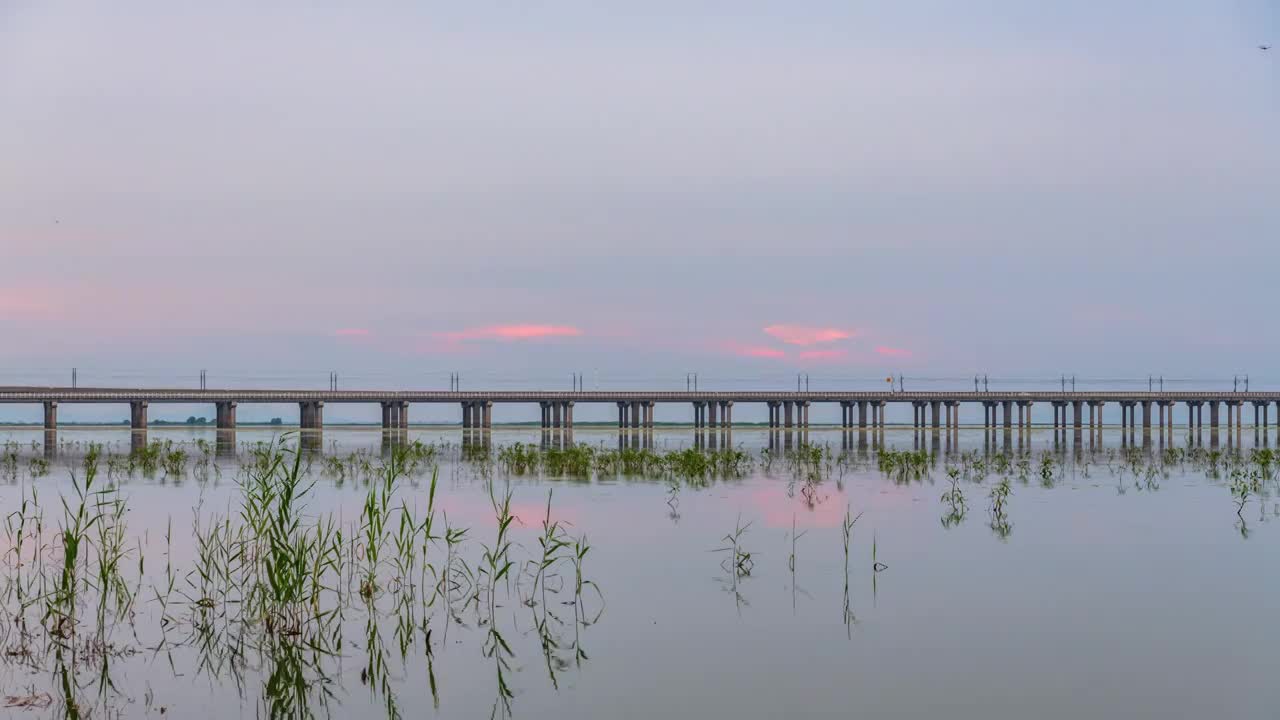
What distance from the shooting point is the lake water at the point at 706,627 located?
29.6ft

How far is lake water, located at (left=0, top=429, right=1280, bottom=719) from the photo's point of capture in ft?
29.6

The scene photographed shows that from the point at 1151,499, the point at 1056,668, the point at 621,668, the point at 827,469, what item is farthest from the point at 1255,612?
the point at 827,469

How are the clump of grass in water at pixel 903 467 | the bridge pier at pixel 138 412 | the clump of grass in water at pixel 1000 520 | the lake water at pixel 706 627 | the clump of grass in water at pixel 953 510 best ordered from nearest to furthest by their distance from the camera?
the lake water at pixel 706 627, the clump of grass in water at pixel 1000 520, the clump of grass in water at pixel 953 510, the clump of grass in water at pixel 903 467, the bridge pier at pixel 138 412

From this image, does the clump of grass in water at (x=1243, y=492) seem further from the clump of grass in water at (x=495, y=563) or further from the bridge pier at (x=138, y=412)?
the bridge pier at (x=138, y=412)

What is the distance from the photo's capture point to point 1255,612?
12.5 meters

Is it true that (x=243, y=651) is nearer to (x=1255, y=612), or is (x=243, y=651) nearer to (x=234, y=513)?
(x=1255, y=612)

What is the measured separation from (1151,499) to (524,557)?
57.8 feet

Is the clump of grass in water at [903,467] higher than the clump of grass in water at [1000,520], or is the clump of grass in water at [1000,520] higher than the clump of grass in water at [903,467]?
the clump of grass in water at [1000,520]

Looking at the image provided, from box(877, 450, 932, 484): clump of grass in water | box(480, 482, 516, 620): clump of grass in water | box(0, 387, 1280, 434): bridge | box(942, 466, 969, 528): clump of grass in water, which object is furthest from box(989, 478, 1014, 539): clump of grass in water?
box(0, 387, 1280, 434): bridge

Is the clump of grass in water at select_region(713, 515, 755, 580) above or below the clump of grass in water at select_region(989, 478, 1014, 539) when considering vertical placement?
above

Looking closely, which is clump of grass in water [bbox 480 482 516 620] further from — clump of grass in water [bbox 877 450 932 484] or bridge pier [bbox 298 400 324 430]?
bridge pier [bbox 298 400 324 430]

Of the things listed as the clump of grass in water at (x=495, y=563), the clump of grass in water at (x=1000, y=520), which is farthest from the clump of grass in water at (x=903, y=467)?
the clump of grass in water at (x=495, y=563)

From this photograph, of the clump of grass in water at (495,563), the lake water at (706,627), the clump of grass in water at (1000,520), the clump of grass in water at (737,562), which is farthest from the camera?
the clump of grass in water at (1000,520)

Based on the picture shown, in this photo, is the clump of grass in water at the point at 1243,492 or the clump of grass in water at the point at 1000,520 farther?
the clump of grass in water at the point at 1243,492
